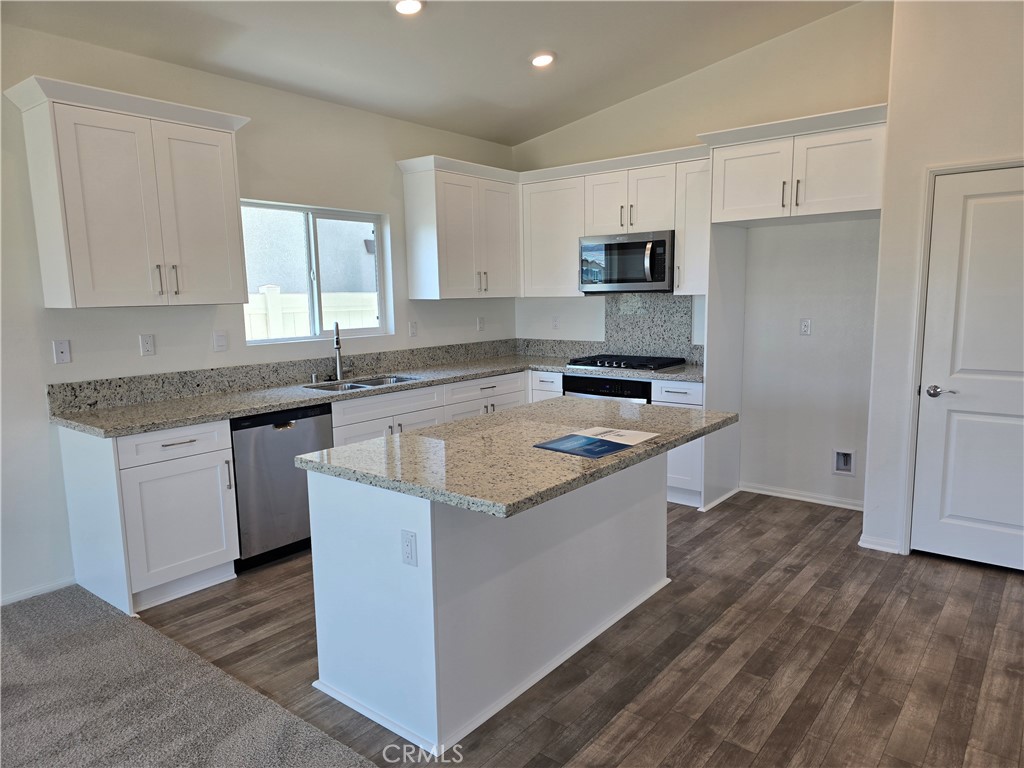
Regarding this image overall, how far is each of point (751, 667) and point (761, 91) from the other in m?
3.50

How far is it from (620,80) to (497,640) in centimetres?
376

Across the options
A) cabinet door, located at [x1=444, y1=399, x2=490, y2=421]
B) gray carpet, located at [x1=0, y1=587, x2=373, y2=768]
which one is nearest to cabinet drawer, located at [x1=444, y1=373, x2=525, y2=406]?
cabinet door, located at [x1=444, y1=399, x2=490, y2=421]

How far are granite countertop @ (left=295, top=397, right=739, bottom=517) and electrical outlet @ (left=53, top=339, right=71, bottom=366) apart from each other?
1.68 meters

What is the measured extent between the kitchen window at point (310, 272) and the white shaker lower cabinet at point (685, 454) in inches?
78.9

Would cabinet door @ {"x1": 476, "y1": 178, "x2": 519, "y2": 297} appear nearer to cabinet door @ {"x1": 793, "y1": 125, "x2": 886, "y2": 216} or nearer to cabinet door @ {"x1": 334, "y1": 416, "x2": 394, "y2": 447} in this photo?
cabinet door @ {"x1": 334, "y1": 416, "x2": 394, "y2": 447}

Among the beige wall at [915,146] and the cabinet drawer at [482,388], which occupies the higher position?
the beige wall at [915,146]

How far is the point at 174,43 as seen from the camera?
3.19 meters

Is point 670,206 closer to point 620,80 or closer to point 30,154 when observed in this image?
point 620,80

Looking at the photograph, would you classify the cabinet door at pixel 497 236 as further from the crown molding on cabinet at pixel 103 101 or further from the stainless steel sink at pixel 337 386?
the crown molding on cabinet at pixel 103 101

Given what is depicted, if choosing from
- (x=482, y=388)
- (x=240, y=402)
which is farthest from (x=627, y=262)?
(x=240, y=402)

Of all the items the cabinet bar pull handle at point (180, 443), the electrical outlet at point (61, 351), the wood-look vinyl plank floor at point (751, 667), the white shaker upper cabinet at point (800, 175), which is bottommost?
the wood-look vinyl plank floor at point (751, 667)

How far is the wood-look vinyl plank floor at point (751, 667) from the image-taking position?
2.05 m

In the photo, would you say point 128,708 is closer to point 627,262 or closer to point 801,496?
point 627,262

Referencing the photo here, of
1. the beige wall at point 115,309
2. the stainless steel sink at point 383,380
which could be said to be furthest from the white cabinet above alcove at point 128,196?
the stainless steel sink at point 383,380
